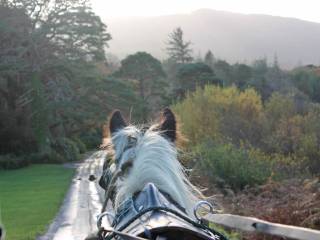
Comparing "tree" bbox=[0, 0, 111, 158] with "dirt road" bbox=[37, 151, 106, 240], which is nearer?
"dirt road" bbox=[37, 151, 106, 240]

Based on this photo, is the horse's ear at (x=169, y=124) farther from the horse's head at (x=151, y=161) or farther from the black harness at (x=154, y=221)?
the black harness at (x=154, y=221)

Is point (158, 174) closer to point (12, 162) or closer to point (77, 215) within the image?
point (77, 215)

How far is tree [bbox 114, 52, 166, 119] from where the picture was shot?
52719 millimetres

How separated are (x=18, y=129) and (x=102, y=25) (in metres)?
13.3

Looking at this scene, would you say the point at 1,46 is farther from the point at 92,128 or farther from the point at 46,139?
the point at 92,128

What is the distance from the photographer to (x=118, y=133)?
10.8ft

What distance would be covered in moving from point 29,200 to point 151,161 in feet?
57.4

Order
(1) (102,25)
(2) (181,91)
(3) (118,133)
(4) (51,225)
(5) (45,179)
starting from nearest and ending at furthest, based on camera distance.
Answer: (3) (118,133) → (4) (51,225) → (5) (45,179) → (2) (181,91) → (1) (102,25)

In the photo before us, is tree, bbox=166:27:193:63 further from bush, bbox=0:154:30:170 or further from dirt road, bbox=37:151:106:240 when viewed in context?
dirt road, bbox=37:151:106:240

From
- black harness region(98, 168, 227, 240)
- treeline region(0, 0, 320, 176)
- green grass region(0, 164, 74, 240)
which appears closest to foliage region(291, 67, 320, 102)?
treeline region(0, 0, 320, 176)

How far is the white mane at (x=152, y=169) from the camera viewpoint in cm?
280

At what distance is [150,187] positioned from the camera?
2596mm

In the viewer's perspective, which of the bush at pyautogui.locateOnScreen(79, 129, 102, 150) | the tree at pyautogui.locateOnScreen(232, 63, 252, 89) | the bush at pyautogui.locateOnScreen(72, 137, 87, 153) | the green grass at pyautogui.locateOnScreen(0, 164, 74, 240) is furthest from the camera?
the tree at pyautogui.locateOnScreen(232, 63, 252, 89)

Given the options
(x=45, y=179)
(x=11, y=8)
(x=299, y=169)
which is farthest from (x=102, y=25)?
(x=299, y=169)
